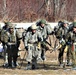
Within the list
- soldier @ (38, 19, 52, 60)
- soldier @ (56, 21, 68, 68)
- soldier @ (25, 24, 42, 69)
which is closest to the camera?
soldier @ (25, 24, 42, 69)

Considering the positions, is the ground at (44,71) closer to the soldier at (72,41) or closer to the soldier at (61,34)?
the soldier at (61,34)

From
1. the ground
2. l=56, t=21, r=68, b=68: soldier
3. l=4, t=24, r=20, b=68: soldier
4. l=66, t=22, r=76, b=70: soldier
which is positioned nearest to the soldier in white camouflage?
l=4, t=24, r=20, b=68: soldier

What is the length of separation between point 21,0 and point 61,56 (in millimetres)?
24375

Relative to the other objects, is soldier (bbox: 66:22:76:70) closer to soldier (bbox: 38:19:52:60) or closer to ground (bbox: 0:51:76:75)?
ground (bbox: 0:51:76:75)

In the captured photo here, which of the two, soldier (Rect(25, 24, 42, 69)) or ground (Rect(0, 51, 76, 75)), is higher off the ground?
soldier (Rect(25, 24, 42, 69))

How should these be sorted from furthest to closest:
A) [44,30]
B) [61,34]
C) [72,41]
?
1. [44,30]
2. [61,34]
3. [72,41]

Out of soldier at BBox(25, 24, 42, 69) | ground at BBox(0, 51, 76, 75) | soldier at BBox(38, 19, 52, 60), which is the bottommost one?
ground at BBox(0, 51, 76, 75)

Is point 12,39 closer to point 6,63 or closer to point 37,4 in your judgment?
point 6,63

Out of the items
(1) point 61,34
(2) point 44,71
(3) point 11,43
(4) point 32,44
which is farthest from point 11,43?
(1) point 61,34

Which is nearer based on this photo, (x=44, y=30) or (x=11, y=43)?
(x=11, y=43)

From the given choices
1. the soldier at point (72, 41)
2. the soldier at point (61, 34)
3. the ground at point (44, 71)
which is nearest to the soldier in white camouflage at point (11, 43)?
the ground at point (44, 71)

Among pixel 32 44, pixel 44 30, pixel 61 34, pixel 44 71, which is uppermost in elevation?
pixel 44 30

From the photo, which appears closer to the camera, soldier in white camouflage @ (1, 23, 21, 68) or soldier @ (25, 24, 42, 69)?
soldier @ (25, 24, 42, 69)

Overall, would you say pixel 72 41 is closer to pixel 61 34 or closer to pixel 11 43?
pixel 61 34
